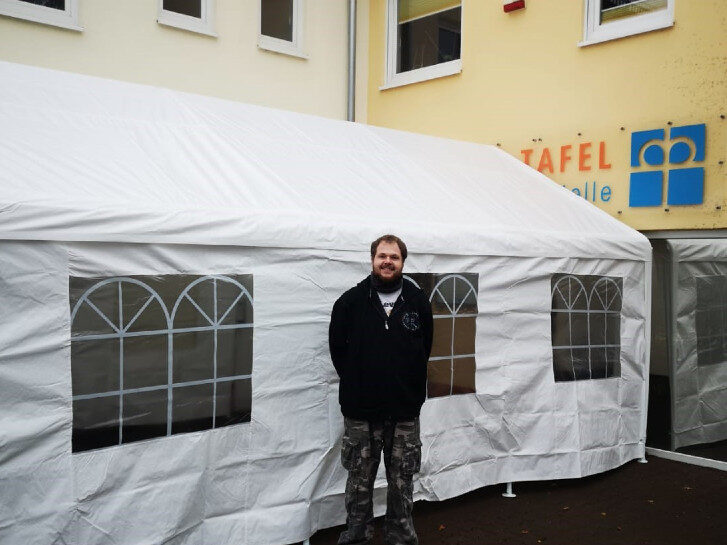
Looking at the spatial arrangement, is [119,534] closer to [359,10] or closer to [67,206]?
[67,206]

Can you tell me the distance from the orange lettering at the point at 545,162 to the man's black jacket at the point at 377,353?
349cm

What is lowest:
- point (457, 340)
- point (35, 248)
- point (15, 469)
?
point (15, 469)

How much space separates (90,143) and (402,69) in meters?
5.44

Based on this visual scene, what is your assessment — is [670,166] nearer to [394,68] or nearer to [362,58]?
[394,68]

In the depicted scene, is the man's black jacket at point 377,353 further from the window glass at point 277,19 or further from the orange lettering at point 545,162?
the window glass at point 277,19

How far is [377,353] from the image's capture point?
3926 millimetres

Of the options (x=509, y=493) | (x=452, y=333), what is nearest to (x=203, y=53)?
(x=452, y=333)

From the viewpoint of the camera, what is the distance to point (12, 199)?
10.3ft

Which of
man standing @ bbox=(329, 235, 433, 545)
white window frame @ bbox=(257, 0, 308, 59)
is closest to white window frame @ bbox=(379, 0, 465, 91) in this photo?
white window frame @ bbox=(257, 0, 308, 59)

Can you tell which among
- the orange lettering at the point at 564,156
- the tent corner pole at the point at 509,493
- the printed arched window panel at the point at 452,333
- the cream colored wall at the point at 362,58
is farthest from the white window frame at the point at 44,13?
the tent corner pole at the point at 509,493

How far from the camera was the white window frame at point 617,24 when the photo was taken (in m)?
6.32

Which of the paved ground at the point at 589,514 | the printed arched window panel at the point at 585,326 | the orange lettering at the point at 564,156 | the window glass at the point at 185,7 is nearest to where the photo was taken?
the paved ground at the point at 589,514

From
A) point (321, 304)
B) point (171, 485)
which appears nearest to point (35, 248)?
point (171, 485)

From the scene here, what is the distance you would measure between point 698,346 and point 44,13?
645 cm
